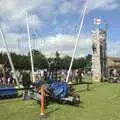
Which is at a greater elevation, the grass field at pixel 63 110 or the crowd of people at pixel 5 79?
the crowd of people at pixel 5 79

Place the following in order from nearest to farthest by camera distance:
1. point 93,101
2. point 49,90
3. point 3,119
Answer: point 3,119, point 49,90, point 93,101

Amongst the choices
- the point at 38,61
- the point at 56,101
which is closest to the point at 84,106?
the point at 56,101

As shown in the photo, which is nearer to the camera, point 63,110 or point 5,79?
point 63,110

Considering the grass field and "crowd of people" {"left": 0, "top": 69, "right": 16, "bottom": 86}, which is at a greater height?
"crowd of people" {"left": 0, "top": 69, "right": 16, "bottom": 86}

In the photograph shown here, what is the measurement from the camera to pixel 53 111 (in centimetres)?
1694

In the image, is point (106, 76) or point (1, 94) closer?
point (1, 94)

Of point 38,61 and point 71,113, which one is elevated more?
point 38,61

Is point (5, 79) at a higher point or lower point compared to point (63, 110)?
higher

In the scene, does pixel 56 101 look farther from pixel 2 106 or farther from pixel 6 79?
pixel 6 79

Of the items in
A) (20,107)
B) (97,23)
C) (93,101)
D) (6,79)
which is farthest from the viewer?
(97,23)

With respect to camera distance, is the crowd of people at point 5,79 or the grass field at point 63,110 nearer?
the grass field at point 63,110

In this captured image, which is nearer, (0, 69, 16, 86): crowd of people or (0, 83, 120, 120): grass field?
(0, 83, 120, 120): grass field

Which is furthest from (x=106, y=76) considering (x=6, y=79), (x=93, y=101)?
(x=93, y=101)

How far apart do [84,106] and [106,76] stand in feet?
100
